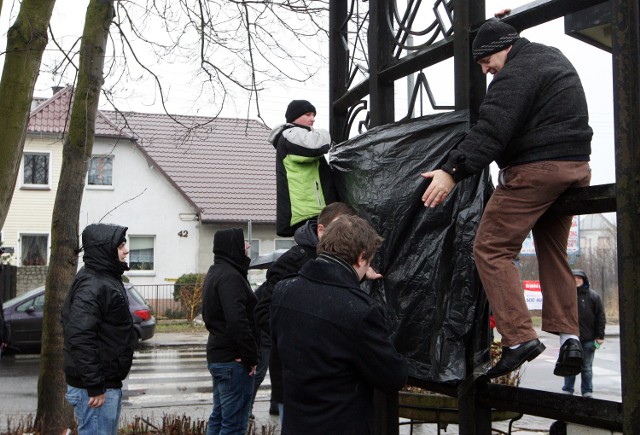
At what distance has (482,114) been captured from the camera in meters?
3.54

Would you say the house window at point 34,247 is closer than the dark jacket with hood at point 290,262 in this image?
No

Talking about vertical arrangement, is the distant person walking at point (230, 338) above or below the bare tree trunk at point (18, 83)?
below

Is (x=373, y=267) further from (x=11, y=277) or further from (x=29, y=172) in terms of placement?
(x=29, y=172)

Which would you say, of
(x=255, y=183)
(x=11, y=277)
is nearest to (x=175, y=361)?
(x=11, y=277)

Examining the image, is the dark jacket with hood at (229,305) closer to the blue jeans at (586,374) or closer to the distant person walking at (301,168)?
the distant person walking at (301,168)

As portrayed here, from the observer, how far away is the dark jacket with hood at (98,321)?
190 inches

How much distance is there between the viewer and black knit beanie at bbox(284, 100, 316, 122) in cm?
489

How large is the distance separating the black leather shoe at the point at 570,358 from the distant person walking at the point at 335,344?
757mm

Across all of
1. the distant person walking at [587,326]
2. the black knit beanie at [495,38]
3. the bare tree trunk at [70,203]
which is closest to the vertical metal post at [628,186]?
the black knit beanie at [495,38]

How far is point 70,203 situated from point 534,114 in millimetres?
6070

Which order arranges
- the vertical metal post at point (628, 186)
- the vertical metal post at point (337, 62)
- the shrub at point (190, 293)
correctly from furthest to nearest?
1. the shrub at point (190, 293)
2. the vertical metal post at point (337, 62)
3. the vertical metal post at point (628, 186)

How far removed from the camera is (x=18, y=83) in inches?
250

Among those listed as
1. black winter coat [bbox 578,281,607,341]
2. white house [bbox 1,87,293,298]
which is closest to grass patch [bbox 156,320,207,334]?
white house [bbox 1,87,293,298]

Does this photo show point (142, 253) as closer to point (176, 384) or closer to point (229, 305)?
point (176, 384)
